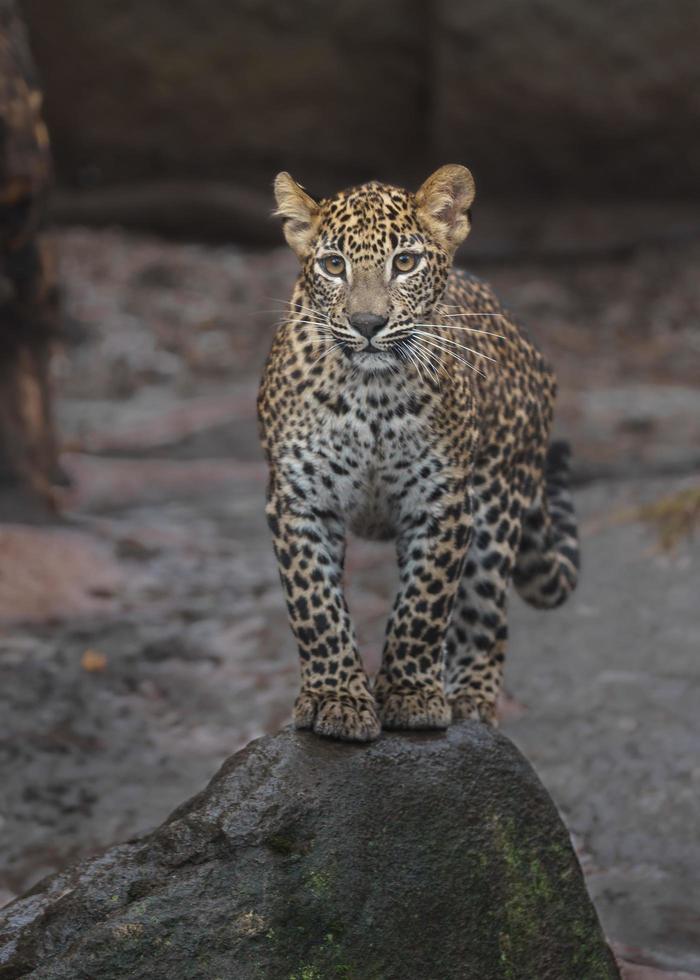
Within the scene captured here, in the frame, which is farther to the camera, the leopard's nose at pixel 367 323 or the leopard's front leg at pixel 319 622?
the leopard's front leg at pixel 319 622

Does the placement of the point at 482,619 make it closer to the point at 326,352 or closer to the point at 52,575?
the point at 326,352

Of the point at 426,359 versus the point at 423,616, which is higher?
the point at 426,359

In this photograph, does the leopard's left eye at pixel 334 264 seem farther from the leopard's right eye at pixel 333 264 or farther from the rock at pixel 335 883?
the rock at pixel 335 883

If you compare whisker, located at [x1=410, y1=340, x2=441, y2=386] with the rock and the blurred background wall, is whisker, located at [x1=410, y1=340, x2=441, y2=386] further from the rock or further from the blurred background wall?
the blurred background wall

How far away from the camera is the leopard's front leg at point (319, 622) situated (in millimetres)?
5762

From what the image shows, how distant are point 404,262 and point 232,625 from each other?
5.76m

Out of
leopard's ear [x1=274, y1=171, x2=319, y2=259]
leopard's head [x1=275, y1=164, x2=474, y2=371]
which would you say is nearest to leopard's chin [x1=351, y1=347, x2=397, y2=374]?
leopard's head [x1=275, y1=164, x2=474, y2=371]

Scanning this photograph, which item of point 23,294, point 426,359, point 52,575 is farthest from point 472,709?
point 23,294

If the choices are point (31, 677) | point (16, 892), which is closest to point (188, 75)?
point (31, 677)

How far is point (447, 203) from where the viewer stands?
18.6 ft

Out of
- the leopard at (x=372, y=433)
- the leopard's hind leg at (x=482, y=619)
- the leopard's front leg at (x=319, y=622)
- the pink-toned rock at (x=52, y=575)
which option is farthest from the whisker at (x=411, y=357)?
the pink-toned rock at (x=52, y=575)

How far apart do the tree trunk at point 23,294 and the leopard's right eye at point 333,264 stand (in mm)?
5756

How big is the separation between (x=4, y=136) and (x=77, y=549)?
9.74 feet

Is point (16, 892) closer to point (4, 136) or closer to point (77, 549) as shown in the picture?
point (77, 549)
